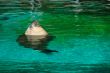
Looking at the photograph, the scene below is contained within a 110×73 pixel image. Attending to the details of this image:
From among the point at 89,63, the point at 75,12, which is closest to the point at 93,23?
the point at 75,12

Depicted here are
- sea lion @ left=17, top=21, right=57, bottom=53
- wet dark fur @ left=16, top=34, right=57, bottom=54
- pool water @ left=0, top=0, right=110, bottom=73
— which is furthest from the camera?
sea lion @ left=17, top=21, right=57, bottom=53

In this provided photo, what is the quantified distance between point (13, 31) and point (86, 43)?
76.3 inches

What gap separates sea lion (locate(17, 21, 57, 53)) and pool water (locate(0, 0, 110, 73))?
13 cm

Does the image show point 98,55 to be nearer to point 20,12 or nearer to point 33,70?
point 33,70

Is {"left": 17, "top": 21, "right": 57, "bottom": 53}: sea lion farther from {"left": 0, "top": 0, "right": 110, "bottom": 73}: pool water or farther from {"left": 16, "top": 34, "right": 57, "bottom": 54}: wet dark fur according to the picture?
{"left": 0, "top": 0, "right": 110, "bottom": 73}: pool water

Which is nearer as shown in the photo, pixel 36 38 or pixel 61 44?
pixel 61 44

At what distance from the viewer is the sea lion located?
8.73 metres

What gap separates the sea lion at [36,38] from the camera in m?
8.73

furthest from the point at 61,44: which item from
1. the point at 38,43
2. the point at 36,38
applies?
the point at 36,38

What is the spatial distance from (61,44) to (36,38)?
655 millimetres

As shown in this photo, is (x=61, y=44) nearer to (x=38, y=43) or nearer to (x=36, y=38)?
(x=38, y=43)

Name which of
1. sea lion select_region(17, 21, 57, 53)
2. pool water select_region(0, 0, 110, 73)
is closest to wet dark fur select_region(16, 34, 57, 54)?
sea lion select_region(17, 21, 57, 53)

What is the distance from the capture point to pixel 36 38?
30.0 feet

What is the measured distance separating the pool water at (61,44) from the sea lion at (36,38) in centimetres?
13
